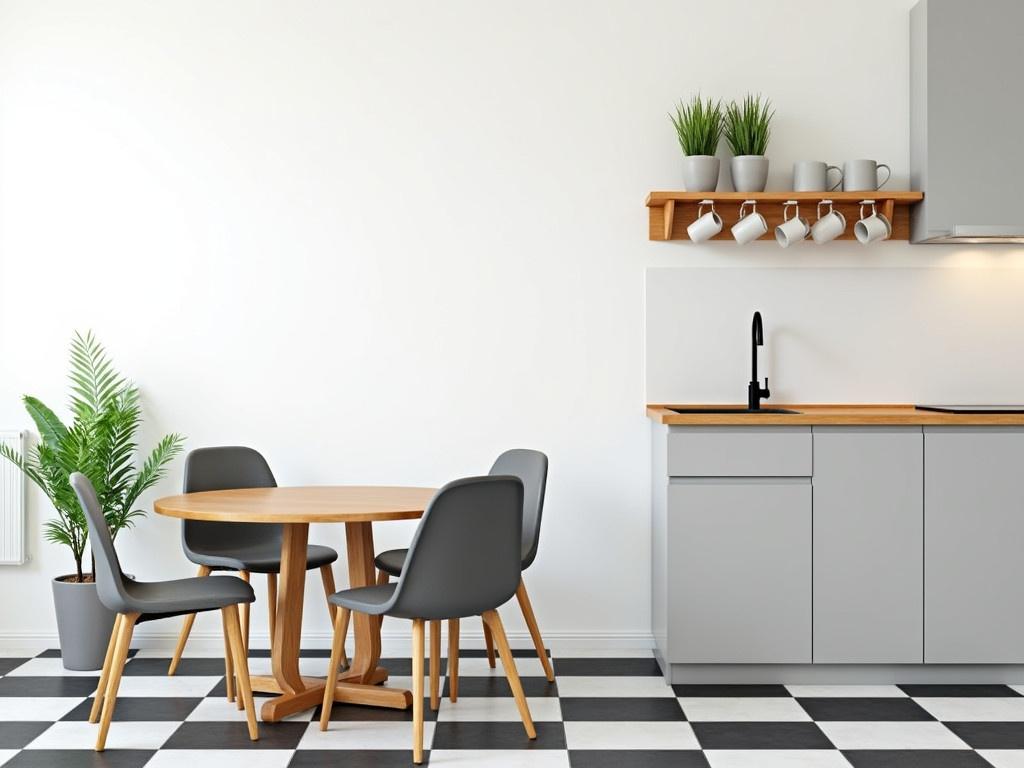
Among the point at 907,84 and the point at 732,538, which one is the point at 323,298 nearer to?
the point at 732,538

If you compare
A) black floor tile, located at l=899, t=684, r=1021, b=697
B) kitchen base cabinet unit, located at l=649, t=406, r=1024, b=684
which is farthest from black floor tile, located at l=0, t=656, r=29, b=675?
black floor tile, located at l=899, t=684, r=1021, b=697

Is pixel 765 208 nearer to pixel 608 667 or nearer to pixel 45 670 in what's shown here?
pixel 608 667

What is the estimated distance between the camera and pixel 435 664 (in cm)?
317

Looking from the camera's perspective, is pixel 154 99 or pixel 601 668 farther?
pixel 154 99

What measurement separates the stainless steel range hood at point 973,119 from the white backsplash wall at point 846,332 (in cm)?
31

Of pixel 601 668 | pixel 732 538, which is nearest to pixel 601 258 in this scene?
pixel 732 538

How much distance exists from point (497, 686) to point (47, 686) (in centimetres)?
158

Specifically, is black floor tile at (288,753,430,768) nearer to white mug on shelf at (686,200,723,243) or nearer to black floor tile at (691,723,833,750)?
black floor tile at (691,723,833,750)

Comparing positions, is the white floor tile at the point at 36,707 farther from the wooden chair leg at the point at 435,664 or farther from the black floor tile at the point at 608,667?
the black floor tile at the point at 608,667

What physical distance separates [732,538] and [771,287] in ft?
3.60

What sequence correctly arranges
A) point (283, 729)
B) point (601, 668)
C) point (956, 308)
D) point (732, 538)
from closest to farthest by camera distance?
point (283, 729), point (732, 538), point (601, 668), point (956, 308)

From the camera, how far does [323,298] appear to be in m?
4.07

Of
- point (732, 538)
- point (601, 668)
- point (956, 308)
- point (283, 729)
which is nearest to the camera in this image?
point (283, 729)

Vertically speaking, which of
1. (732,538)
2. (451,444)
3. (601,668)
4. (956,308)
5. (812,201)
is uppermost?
(812,201)
